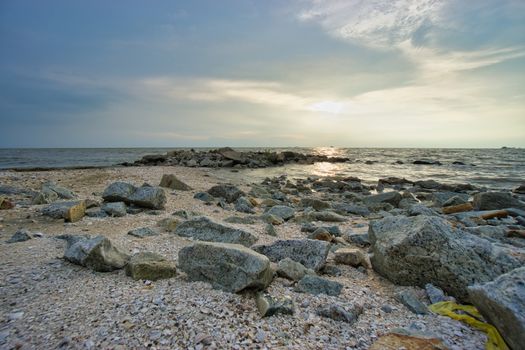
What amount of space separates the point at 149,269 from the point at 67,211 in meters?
3.48

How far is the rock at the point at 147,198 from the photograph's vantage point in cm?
686

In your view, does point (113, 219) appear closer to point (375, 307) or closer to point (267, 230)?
point (267, 230)

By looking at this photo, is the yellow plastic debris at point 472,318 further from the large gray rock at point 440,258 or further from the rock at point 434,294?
the large gray rock at point 440,258

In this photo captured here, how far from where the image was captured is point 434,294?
306cm

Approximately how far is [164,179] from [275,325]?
363 inches

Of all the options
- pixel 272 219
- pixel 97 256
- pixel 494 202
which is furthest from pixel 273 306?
pixel 494 202

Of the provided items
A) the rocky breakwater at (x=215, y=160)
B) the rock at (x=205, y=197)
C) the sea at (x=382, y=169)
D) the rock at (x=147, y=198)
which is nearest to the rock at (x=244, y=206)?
the rock at (x=205, y=197)

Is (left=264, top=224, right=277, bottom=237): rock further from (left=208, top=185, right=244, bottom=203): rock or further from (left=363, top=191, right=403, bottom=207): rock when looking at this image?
(left=363, top=191, right=403, bottom=207): rock

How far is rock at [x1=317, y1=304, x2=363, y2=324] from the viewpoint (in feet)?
8.57

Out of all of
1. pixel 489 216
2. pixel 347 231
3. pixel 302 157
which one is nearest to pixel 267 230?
pixel 347 231

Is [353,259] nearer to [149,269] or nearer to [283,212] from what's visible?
[149,269]

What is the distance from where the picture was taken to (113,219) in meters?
5.85

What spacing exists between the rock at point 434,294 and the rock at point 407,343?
2.82ft

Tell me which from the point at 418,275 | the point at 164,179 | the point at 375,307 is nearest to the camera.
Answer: the point at 375,307
